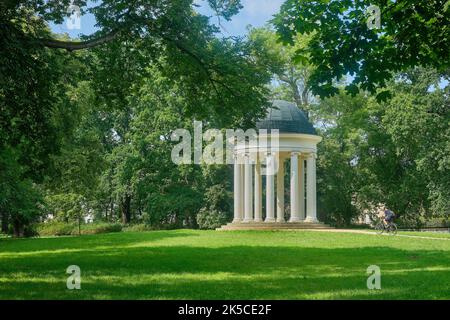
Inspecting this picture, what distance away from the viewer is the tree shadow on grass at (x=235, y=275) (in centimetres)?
1215

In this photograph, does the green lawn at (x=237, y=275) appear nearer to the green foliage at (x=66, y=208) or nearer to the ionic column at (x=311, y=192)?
the ionic column at (x=311, y=192)

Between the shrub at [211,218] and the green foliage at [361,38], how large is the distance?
4062 cm

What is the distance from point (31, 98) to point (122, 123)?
51.7 m

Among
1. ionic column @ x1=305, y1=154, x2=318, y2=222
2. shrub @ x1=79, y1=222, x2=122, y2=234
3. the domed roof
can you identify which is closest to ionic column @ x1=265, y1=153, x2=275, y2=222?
the domed roof

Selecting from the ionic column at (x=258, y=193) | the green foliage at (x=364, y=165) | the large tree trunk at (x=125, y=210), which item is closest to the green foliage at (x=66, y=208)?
the large tree trunk at (x=125, y=210)

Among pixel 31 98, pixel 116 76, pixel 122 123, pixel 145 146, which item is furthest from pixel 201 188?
pixel 31 98

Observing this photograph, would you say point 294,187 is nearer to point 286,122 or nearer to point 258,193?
point 258,193

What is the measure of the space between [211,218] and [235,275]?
134ft

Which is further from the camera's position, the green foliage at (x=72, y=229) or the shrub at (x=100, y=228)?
the green foliage at (x=72, y=229)

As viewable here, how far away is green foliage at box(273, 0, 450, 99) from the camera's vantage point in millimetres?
15102

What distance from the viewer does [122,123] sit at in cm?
6875

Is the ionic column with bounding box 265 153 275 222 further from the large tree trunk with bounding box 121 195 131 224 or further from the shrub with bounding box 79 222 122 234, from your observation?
the large tree trunk with bounding box 121 195 131 224

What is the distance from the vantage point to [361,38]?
15.2 metres
